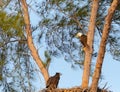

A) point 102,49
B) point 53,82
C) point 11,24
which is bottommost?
point 53,82

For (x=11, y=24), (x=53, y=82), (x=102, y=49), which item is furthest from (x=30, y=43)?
(x=102, y=49)

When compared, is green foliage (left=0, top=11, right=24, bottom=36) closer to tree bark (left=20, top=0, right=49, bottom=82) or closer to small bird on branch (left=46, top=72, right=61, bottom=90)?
tree bark (left=20, top=0, right=49, bottom=82)

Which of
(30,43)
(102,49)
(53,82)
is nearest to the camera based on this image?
(102,49)

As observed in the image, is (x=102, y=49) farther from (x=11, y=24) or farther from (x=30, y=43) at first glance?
(x=11, y=24)

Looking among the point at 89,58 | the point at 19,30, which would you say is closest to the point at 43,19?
the point at 19,30

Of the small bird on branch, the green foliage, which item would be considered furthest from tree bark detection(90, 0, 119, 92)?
the green foliage

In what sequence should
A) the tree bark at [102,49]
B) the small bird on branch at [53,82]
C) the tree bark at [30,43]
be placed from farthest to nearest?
the tree bark at [30,43] < the small bird on branch at [53,82] < the tree bark at [102,49]

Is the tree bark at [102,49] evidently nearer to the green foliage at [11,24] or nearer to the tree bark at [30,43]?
the tree bark at [30,43]

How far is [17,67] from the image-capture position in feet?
18.3

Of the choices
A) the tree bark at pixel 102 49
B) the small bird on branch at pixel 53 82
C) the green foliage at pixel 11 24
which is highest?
the green foliage at pixel 11 24

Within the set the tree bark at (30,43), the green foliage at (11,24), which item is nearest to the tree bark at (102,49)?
the tree bark at (30,43)

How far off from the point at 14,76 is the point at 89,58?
1.36 metres

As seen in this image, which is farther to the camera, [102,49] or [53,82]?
[53,82]

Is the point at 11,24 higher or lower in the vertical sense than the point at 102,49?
higher
